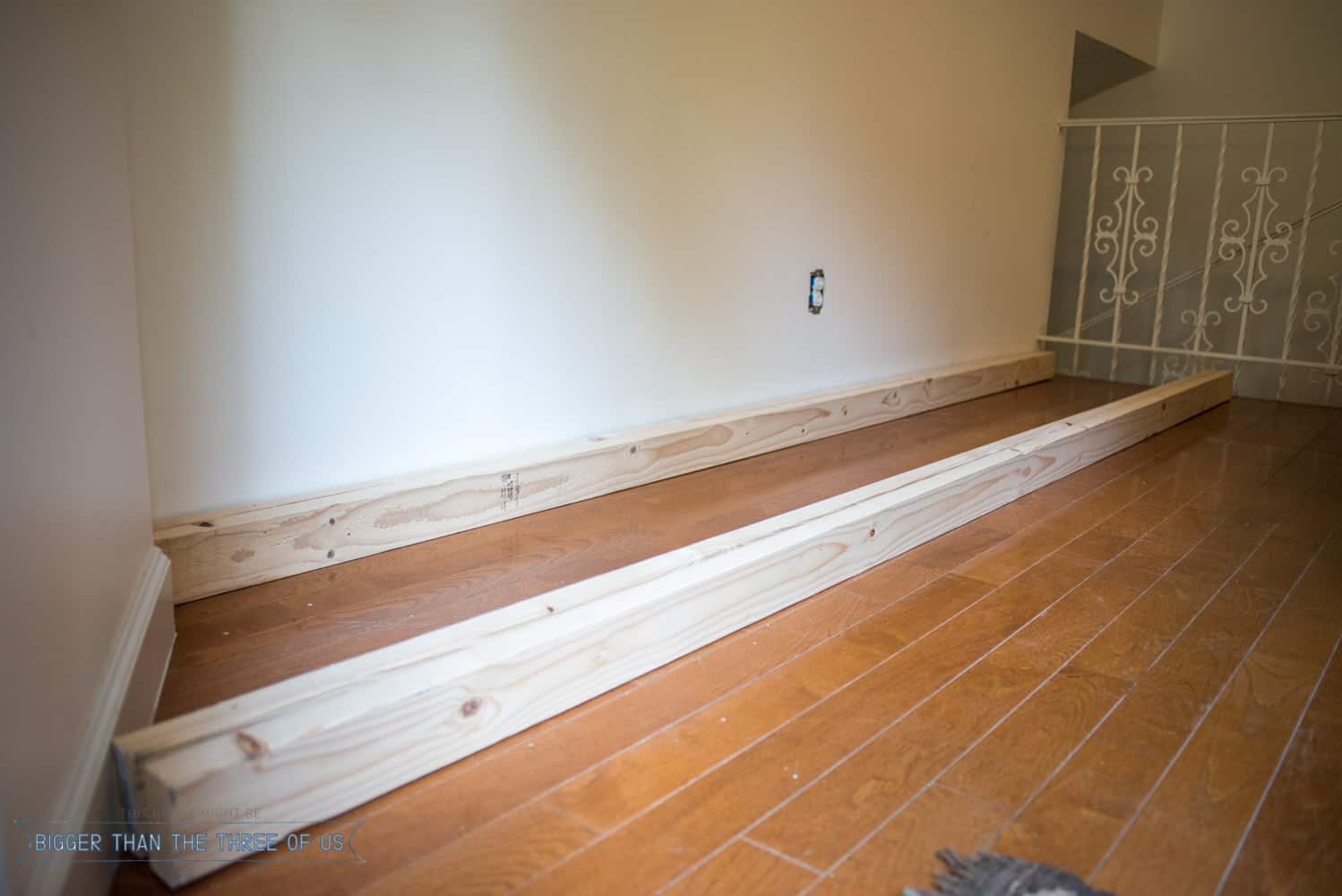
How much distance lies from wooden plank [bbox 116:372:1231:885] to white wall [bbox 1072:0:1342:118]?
463 centimetres

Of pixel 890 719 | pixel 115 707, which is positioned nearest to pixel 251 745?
pixel 115 707

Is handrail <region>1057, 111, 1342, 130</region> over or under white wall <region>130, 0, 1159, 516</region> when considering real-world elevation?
over

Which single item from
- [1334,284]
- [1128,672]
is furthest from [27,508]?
[1334,284]

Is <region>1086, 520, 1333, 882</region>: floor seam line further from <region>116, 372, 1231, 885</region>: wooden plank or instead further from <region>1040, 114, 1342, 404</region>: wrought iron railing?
<region>1040, 114, 1342, 404</region>: wrought iron railing

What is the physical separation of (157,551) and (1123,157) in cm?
564

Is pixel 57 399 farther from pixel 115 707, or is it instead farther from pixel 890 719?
pixel 890 719

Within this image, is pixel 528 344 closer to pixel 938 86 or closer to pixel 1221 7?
pixel 938 86

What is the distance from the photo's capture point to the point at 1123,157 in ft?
18.8

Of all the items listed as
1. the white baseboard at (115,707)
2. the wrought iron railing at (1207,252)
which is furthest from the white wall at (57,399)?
the wrought iron railing at (1207,252)

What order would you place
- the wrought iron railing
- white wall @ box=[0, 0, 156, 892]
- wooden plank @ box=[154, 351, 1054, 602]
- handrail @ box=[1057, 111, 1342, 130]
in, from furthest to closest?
1. the wrought iron railing
2. handrail @ box=[1057, 111, 1342, 130]
3. wooden plank @ box=[154, 351, 1054, 602]
4. white wall @ box=[0, 0, 156, 892]

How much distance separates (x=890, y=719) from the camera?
4.51 feet

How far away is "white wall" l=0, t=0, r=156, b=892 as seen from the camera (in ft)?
2.90

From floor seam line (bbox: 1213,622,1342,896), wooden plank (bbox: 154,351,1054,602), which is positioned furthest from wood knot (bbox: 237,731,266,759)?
floor seam line (bbox: 1213,622,1342,896)

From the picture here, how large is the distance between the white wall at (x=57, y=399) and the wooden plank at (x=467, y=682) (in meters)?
0.13
